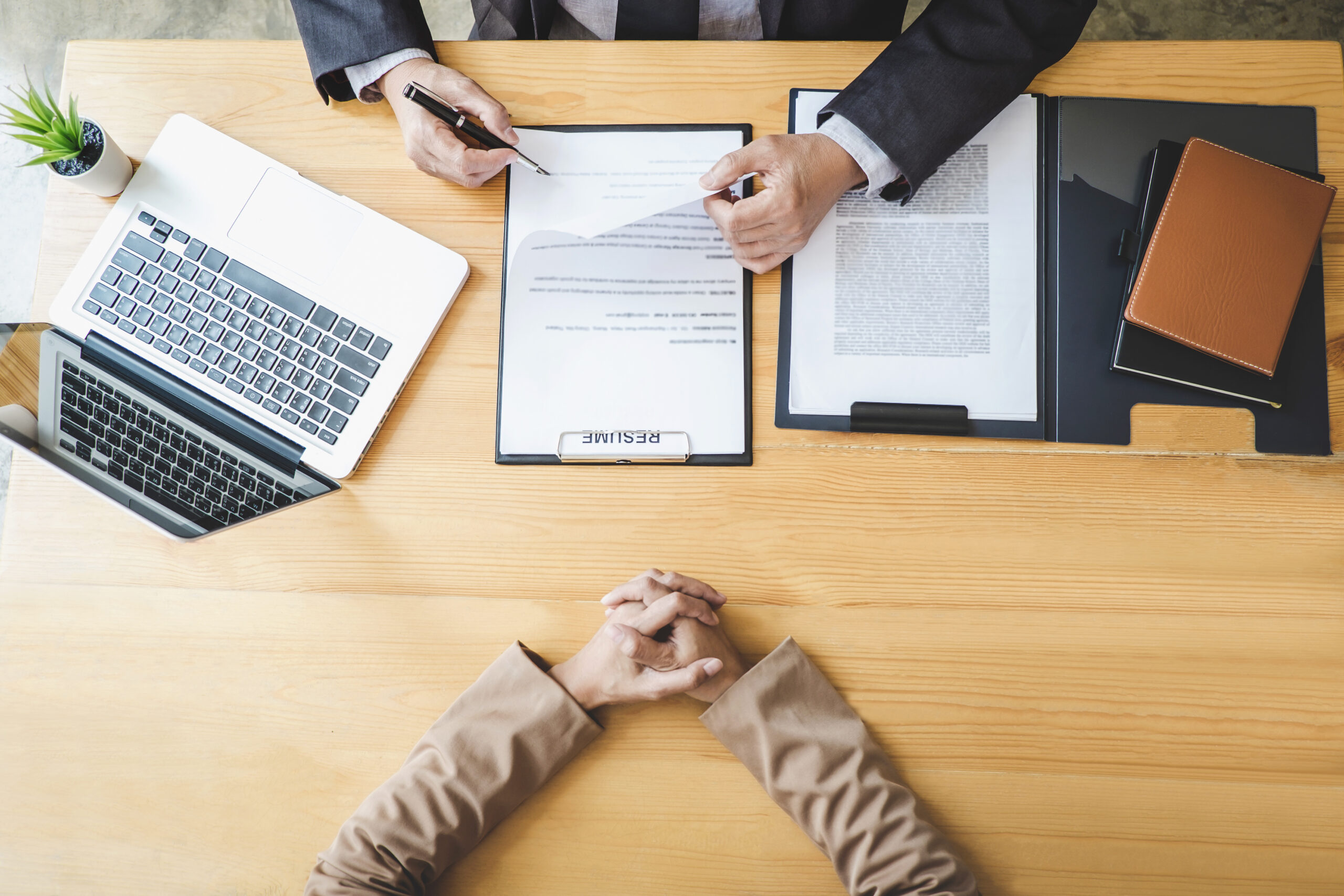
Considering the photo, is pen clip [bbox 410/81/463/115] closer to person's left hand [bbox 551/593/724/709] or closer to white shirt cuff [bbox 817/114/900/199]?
white shirt cuff [bbox 817/114/900/199]

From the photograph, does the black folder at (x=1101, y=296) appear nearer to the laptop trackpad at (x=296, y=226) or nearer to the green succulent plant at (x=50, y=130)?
the laptop trackpad at (x=296, y=226)

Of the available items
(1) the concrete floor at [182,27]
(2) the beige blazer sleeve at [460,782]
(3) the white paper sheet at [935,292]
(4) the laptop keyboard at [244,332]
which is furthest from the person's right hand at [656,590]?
(1) the concrete floor at [182,27]

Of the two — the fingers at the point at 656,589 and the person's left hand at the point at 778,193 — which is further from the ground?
the person's left hand at the point at 778,193

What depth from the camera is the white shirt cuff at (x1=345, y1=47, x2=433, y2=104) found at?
0.80 metres

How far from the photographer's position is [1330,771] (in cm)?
72

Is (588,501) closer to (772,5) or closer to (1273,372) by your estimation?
(772,5)

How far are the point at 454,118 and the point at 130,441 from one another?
0.44 metres

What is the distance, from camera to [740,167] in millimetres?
752

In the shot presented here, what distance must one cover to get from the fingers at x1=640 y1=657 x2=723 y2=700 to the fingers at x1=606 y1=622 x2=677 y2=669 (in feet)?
0.04

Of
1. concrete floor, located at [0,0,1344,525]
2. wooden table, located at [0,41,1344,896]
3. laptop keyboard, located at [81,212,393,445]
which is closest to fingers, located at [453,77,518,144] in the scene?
wooden table, located at [0,41,1344,896]

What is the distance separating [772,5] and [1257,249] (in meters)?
0.59

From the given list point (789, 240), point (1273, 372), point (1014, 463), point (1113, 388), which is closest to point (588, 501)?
point (789, 240)

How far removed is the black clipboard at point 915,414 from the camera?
0.76m

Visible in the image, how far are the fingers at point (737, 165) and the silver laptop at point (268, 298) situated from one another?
28 centimetres
